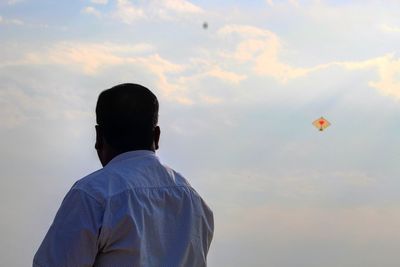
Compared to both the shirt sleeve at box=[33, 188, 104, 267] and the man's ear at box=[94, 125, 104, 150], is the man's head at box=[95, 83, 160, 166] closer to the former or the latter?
the man's ear at box=[94, 125, 104, 150]

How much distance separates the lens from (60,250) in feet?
12.8

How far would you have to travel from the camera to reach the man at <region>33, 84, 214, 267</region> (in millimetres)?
3904

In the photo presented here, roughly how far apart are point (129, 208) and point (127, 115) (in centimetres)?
65

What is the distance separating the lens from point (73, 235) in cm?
387

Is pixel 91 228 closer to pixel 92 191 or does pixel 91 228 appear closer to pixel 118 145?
pixel 92 191

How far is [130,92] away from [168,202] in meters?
0.75

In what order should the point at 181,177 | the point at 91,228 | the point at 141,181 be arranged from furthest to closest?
the point at 181,177 → the point at 141,181 → the point at 91,228

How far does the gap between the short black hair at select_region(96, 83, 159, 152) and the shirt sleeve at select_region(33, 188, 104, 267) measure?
0.55 metres

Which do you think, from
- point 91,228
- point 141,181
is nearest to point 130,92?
point 141,181

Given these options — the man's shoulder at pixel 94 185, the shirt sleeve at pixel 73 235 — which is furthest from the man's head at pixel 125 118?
the shirt sleeve at pixel 73 235

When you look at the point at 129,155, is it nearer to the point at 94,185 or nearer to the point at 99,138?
the point at 99,138

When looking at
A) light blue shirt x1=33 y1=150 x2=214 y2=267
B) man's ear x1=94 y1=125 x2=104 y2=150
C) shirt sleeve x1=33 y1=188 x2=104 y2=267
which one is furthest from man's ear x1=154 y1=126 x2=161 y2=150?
shirt sleeve x1=33 y1=188 x2=104 y2=267

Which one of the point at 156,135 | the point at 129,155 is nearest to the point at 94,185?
the point at 129,155

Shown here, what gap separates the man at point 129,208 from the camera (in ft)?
12.8
